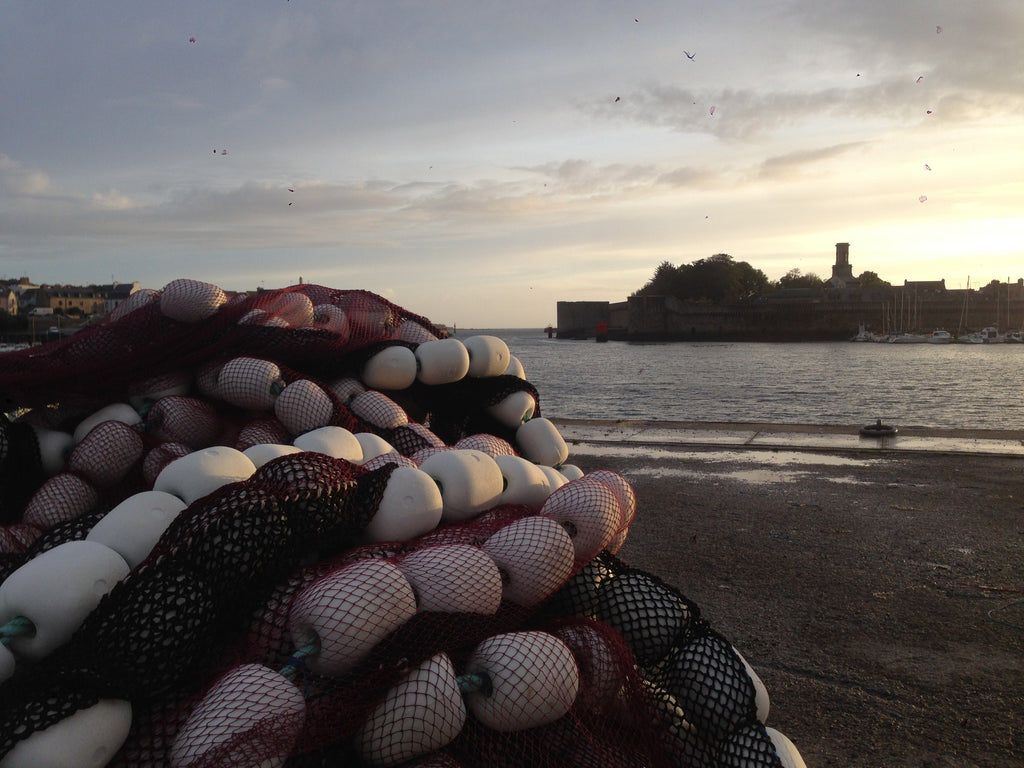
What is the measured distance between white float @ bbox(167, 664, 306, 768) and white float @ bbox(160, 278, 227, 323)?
283 centimetres

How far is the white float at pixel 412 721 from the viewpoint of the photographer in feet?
6.59

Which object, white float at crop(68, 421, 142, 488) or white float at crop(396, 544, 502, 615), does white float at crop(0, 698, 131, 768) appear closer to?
white float at crop(396, 544, 502, 615)

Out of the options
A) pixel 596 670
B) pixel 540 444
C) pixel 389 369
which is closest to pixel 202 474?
pixel 596 670

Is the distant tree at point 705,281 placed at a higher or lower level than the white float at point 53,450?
higher

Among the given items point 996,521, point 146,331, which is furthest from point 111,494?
point 996,521

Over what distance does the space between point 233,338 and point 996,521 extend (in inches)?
215

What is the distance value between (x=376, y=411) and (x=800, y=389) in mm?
34667

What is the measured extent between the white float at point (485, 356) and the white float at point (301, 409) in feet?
4.80

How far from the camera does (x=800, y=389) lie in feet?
119

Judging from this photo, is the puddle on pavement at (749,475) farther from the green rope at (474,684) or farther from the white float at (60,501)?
the green rope at (474,684)

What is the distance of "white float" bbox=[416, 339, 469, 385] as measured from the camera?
4.90 meters

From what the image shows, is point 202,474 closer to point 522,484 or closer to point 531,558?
point 531,558

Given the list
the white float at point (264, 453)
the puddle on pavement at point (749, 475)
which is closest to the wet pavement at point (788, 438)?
the puddle on pavement at point (749, 475)

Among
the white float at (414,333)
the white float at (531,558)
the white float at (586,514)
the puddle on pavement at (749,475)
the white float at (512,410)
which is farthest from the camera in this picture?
the puddle on pavement at (749,475)
